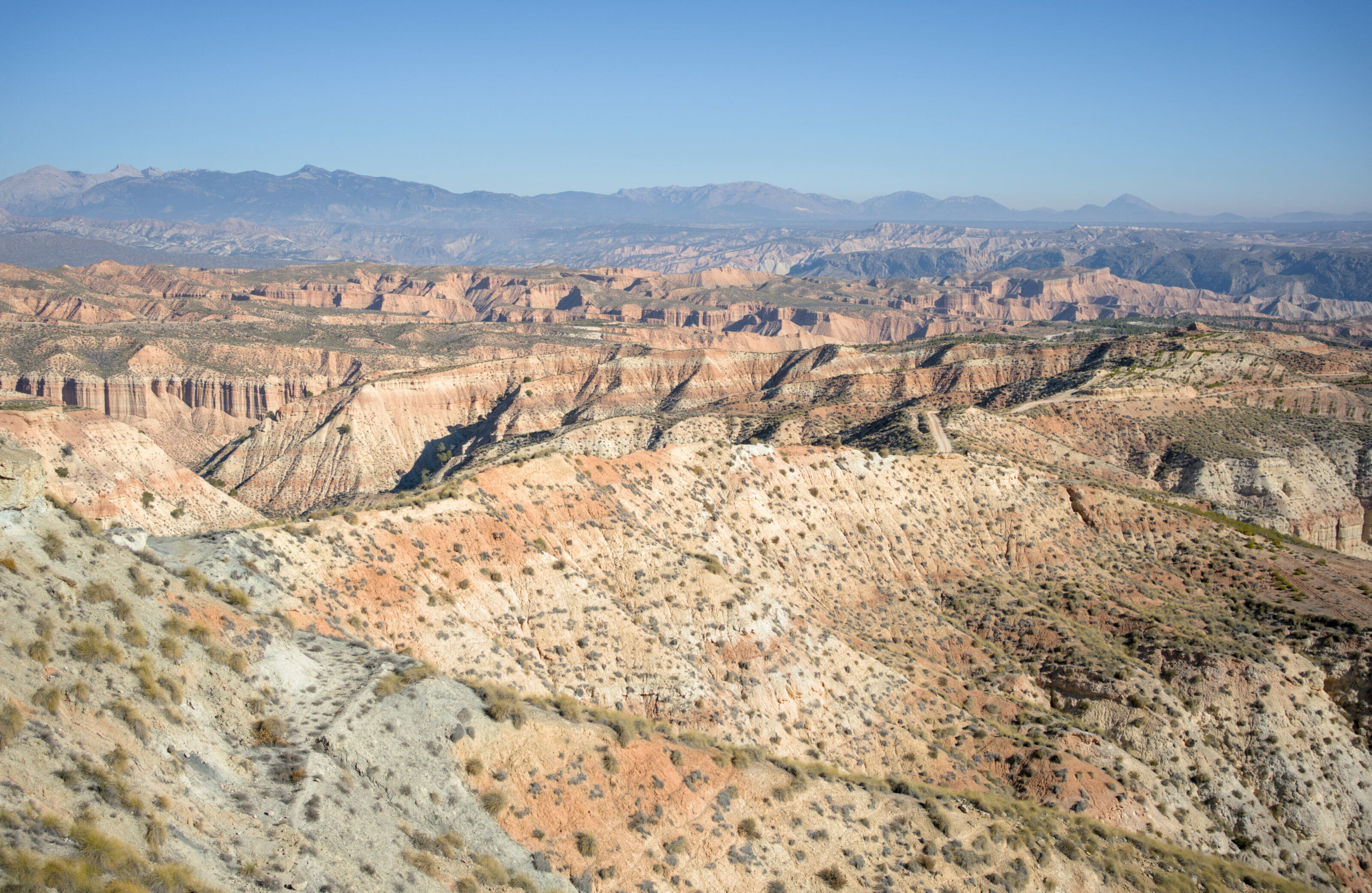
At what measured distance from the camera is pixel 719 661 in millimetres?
29484

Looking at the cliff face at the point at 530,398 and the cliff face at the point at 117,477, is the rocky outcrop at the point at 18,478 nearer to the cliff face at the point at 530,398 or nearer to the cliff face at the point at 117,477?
the cliff face at the point at 117,477

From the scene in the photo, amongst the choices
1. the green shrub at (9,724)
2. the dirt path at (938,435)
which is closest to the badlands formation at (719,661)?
the green shrub at (9,724)

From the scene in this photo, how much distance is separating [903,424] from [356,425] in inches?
2047

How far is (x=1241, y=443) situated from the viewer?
2677 inches

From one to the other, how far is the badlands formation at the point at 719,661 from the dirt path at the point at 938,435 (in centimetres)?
69

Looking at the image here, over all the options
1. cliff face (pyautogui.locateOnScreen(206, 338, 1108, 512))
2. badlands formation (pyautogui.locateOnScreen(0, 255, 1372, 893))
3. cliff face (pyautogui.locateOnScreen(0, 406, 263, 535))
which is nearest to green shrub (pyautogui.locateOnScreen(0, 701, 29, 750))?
badlands formation (pyautogui.locateOnScreen(0, 255, 1372, 893))

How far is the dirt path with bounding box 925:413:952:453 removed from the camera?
53.0m

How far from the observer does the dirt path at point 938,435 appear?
174 feet

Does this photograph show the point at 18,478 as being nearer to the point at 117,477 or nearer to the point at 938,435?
the point at 117,477

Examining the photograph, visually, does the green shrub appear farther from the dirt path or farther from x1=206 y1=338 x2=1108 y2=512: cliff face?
x1=206 y1=338 x2=1108 y2=512: cliff face

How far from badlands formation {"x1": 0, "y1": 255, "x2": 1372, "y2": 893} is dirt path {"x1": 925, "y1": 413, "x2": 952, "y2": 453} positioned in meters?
0.69

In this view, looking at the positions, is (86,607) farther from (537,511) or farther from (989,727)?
(989,727)

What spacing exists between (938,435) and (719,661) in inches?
1282

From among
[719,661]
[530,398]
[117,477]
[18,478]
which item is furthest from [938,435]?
[530,398]
